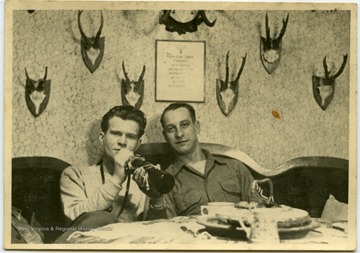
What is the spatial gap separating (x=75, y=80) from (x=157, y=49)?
131 millimetres

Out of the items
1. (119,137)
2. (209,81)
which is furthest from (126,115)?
(209,81)

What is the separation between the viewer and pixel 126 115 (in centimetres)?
102

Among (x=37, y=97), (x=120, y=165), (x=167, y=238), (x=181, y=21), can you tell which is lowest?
(x=167, y=238)

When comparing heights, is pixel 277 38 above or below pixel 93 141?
above

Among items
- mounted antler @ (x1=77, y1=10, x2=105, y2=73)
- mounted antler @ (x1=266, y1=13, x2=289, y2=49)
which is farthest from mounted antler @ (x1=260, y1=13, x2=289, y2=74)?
mounted antler @ (x1=77, y1=10, x2=105, y2=73)

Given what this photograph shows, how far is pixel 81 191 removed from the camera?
1.01m

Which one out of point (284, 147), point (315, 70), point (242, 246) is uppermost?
point (315, 70)

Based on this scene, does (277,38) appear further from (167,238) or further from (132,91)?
(167,238)

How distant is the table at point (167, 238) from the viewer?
101 centimetres

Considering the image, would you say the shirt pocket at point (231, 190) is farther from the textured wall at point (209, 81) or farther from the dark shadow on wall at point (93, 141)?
the dark shadow on wall at point (93, 141)

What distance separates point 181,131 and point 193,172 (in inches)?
2.5

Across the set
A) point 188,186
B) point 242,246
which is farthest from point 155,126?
point 242,246

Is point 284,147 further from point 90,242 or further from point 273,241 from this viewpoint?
point 90,242

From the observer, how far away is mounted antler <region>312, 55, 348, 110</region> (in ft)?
3.39
